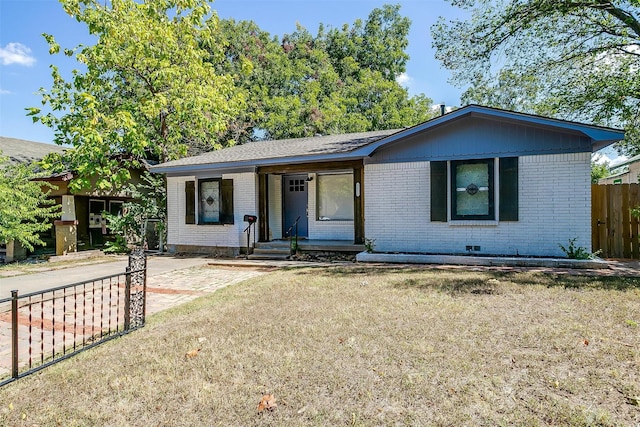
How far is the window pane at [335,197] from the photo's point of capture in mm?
12258

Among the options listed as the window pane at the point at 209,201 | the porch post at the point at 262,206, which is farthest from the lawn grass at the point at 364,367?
the window pane at the point at 209,201

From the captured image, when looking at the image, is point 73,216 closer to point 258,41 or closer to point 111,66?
point 111,66

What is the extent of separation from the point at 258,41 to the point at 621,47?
893 inches

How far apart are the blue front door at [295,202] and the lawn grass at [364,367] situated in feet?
24.8

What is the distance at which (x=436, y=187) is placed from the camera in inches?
378

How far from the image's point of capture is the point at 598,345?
3.80m

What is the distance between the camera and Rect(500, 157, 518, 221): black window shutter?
8906mm

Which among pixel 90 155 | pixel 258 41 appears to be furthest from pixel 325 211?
pixel 258 41

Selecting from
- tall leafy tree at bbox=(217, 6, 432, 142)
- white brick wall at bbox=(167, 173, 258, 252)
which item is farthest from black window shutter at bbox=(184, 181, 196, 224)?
tall leafy tree at bbox=(217, 6, 432, 142)

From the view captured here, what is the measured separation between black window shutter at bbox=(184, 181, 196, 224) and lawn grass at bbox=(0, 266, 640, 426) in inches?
298

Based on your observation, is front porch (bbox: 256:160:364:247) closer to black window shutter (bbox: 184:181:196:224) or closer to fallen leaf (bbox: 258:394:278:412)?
black window shutter (bbox: 184:181:196:224)

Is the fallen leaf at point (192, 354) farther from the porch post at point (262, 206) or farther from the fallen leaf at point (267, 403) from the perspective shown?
the porch post at point (262, 206)

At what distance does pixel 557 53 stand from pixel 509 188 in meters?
6.14

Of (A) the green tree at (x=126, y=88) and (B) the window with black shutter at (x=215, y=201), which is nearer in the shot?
(B) the window with black shutter at (x=215, y=201)
